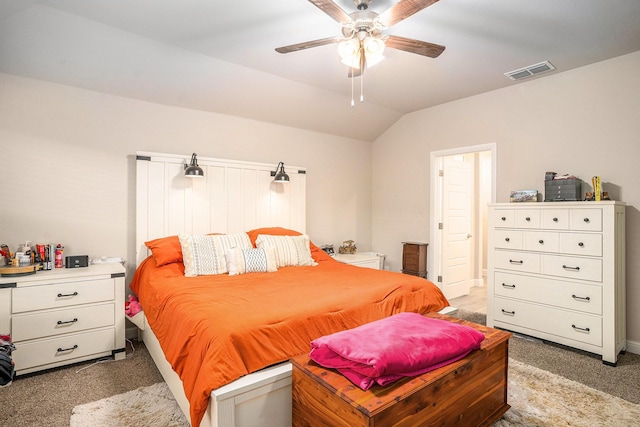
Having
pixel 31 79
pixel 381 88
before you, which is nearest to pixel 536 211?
pixel 381 88

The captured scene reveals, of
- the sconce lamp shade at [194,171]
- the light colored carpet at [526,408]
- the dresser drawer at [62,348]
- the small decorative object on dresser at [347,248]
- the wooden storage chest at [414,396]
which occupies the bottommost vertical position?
the light colored carpet at [526,408]

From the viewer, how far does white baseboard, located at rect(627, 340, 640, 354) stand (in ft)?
9.61

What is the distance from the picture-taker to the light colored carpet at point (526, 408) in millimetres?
1951

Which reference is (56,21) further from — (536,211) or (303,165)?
(536,211)

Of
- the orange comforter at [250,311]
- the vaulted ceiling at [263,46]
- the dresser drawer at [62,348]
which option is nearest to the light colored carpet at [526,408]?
the orange comforter at [250,311]

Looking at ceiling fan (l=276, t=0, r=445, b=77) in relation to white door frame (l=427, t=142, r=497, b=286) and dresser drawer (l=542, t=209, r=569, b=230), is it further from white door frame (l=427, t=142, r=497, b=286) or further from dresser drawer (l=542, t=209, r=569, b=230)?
white door frame (l=427, t=142, r=497, b=286)

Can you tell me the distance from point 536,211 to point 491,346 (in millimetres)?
1859

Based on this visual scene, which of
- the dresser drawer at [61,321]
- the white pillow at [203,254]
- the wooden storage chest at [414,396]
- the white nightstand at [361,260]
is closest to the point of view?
the wooden storage chest at [414,396]

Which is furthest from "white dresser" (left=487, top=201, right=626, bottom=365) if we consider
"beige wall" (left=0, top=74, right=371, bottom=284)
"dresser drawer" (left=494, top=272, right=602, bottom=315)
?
"beige wall" (left=0, top=74, right=371, bottom=284)

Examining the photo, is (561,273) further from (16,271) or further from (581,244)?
(16,271)

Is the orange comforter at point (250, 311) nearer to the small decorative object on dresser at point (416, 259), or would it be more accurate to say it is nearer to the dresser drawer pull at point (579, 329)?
the dresser drawer pull at point (579, 329)

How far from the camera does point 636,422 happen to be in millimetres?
1956

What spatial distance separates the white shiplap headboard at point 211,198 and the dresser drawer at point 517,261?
7.39ft

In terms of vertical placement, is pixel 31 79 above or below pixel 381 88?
below
